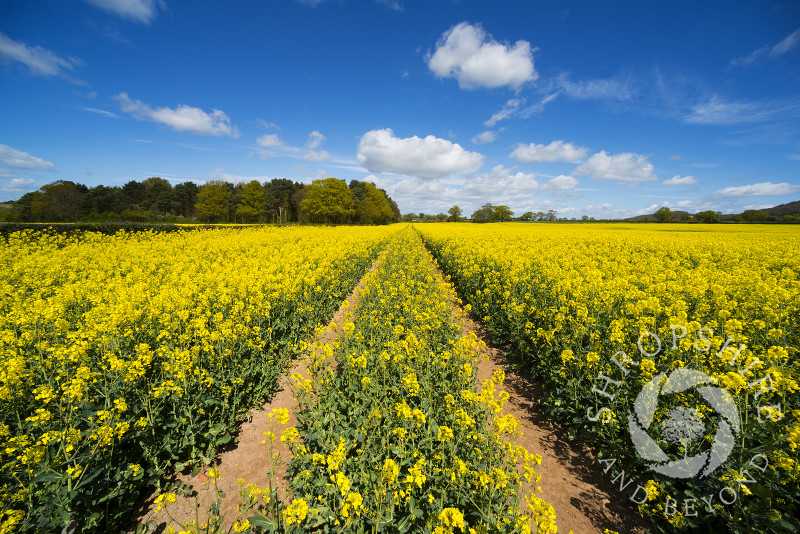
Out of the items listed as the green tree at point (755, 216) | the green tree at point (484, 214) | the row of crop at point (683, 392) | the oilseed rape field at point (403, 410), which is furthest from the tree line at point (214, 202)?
the green tree at point (755, 216)

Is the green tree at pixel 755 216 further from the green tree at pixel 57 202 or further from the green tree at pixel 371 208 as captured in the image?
the green tree at pixel 57 202

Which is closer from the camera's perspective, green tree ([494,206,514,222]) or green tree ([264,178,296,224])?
green tree ([264,178,296,224])

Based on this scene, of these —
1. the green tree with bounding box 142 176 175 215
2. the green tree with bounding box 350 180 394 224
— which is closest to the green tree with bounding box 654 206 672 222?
the green tree with bounding box 350 180 394 224

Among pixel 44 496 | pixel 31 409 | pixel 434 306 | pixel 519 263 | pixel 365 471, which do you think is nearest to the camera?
pixel 44 496

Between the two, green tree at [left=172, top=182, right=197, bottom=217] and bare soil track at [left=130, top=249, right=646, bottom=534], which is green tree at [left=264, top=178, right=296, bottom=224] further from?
bare soil track at [left=130, top=249, right=646, bottom=534]

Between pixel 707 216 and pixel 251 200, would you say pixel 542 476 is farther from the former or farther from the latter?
pixel 707 216

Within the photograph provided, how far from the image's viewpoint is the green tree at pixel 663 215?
6788 cm

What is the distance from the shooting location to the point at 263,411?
5102mm

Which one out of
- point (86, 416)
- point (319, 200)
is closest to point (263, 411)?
point (86, 416)

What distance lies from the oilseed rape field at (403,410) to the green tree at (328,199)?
57.7 metres

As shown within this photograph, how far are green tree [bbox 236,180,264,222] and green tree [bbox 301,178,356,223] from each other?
1245 centimetres

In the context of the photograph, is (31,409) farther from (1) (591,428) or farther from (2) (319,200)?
(2) (319,200)

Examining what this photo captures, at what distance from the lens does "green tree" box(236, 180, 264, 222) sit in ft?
221

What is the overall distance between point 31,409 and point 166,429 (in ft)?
4.72
